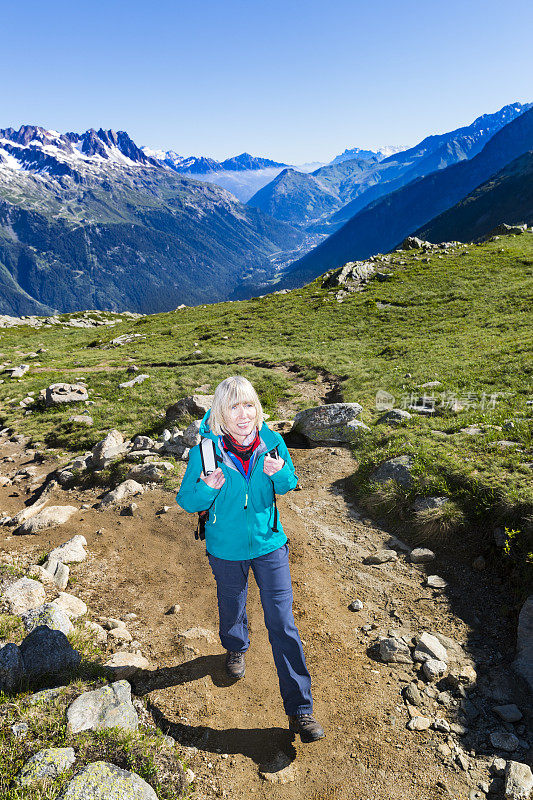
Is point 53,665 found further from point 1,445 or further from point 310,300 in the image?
point 310,300

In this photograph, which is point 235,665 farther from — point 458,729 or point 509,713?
point 509,713

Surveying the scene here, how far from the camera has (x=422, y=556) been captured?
8016 millimetres

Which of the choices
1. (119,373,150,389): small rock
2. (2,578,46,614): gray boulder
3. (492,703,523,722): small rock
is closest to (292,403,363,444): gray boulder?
(492,703,523,722): small rock

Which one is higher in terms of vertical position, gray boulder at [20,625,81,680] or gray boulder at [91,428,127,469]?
gray boulder at [20,625,81,680]

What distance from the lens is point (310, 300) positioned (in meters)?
46.4

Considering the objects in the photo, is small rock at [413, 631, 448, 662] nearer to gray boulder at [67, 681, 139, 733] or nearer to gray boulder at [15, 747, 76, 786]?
gray boulder at [67, 681, 139, 733]

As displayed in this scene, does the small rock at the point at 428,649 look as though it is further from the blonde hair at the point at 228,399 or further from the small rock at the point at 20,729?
the small rock at the point at 20,729

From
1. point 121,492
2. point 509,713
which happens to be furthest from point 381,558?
point 121,492

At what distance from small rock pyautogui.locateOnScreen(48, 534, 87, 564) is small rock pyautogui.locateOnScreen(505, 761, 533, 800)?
25.9 feet

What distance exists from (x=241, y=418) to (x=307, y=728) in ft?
12.7

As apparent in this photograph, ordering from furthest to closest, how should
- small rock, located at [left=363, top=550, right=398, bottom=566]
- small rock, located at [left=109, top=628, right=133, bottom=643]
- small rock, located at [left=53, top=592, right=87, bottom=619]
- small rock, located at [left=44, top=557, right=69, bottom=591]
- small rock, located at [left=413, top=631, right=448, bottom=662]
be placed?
small rock, located at [left=363, top=550, right=398, bottom=566] < small rock, located at [left=44, top=557, right=69, bottom=591] < small rock, located at [left=53, top=592, right=87, bottom=619] < small rock, located at [left=109, top=628, right=133, bottom=643] < small rock, located at [left=413, top=631, right=448, bottom=662]

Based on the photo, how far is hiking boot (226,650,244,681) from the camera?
577 cm

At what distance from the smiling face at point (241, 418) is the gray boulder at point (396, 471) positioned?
621 cm

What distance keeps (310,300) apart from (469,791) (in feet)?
148
